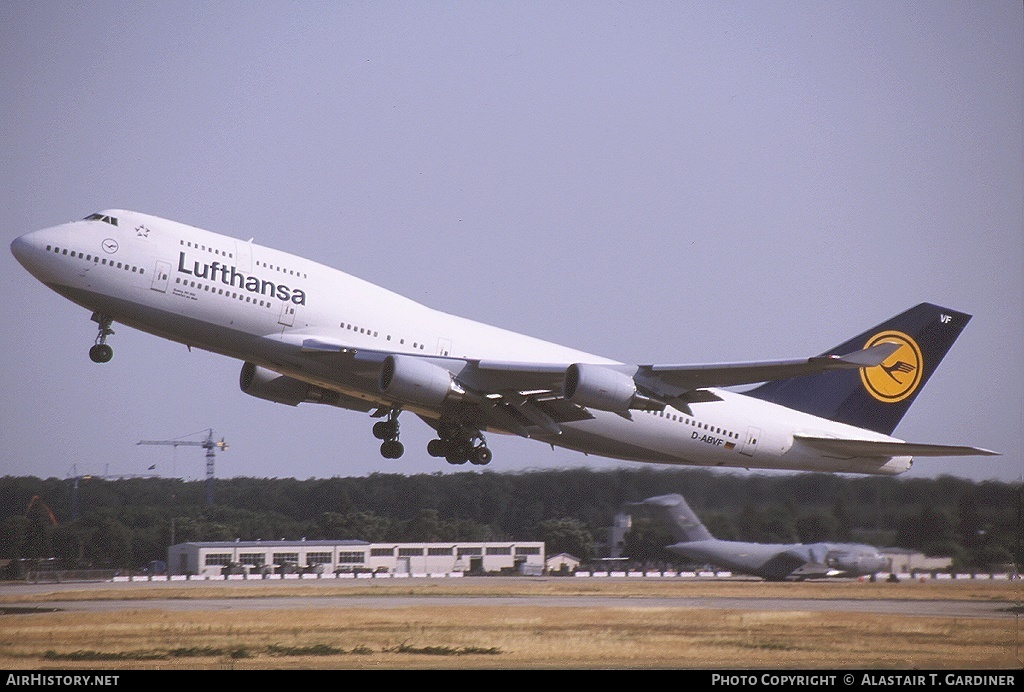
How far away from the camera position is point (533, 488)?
34.0 m

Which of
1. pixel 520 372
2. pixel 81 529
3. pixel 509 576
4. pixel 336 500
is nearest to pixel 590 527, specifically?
pixel 509 576

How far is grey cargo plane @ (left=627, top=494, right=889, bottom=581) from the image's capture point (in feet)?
102

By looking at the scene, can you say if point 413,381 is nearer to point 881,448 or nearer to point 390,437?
point 390,437

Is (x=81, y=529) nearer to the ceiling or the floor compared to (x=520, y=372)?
nearer to the floor

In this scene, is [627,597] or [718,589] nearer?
[627,597]

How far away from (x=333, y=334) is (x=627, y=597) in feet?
32.3

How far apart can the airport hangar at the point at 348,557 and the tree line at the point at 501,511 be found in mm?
357

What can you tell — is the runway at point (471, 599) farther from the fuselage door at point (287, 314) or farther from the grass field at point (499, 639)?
the fuselage door at point (287, 314)

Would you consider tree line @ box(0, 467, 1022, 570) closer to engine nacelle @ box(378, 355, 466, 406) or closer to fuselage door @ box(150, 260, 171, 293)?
engine nacelle @ box(378, 355, 466, 406)

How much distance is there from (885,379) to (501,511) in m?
11.8

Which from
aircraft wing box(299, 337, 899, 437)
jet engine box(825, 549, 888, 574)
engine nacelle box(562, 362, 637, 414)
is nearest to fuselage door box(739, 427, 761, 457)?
jet engine box(825, 549, 888, 574)

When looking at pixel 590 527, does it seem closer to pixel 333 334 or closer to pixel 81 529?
pixel 333 334

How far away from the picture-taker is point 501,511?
35.0 metres

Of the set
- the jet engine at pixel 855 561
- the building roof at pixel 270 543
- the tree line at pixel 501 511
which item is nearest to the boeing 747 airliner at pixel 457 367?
the tree line at pixel 501 511
